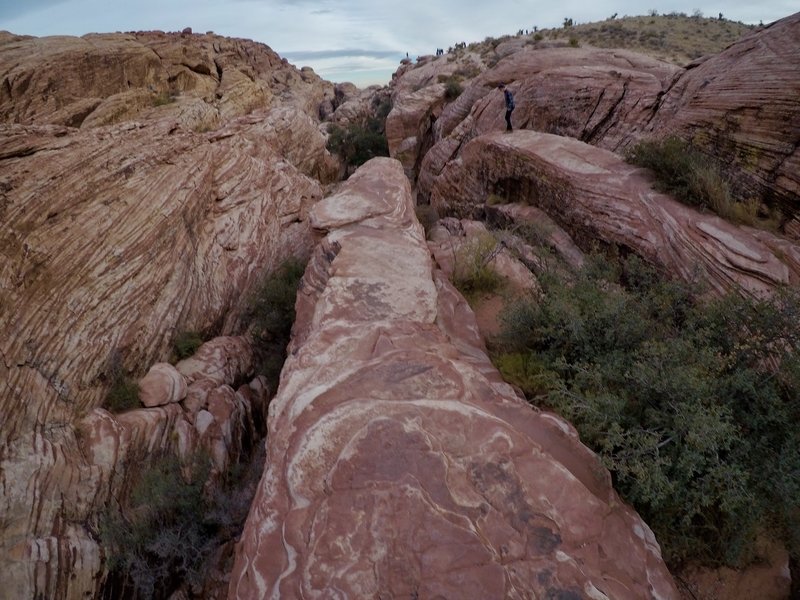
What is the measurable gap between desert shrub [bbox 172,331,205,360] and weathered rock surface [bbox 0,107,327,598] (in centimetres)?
16

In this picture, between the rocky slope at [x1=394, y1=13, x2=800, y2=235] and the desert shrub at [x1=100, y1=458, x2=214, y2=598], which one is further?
the rocky slope at [x1=394, y1=13, x2=800, y2=235]

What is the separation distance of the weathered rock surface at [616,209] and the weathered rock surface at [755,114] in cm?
131

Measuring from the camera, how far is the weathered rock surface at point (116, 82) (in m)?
10.9

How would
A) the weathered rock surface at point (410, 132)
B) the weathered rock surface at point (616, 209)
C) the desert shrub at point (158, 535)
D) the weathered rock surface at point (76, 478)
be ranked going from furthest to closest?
the weathered rock surface at point (410, 132) → the weathered rock surface at point (616, 209) → the desert shrub at point (158, 535) → the weathered rock surface at point (76, 478)

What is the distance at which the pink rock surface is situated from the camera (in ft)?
22.5

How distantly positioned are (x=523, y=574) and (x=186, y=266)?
848 centimetres

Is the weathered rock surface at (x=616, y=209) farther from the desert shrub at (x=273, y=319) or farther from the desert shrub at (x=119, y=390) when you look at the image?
the desert shrub at (x=119, y=390)

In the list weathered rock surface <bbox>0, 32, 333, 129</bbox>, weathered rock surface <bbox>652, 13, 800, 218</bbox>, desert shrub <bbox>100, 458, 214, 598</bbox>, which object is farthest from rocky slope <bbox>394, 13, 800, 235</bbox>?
desert shrub <bbox>100, 458, 214, 598</bbox>

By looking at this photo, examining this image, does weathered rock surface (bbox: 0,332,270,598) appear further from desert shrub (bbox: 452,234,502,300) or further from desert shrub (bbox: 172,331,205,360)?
desert shrub (bbox: 452,234,502,300)

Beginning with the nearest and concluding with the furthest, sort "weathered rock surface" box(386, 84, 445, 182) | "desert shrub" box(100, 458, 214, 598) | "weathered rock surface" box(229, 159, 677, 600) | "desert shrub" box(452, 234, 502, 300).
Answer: "weathered rock surface" box(229, 159, 677, 600) → "desert shrub" box(100, 458, 214, 598) → "desert shrub" box(452, 234, 502, 300) → "weathered rock surface" box(386, 84, 445, 182)

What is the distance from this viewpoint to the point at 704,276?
21.3ft

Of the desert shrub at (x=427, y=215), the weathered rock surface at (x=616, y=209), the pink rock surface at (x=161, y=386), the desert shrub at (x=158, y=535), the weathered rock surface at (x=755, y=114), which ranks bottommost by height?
the desert shrub at (x=158, y=535)

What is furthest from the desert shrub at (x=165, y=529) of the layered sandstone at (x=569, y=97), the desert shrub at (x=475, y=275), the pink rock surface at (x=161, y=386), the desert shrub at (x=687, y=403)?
the layered sandstone at (x=569, y=97)

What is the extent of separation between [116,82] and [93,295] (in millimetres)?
9821
